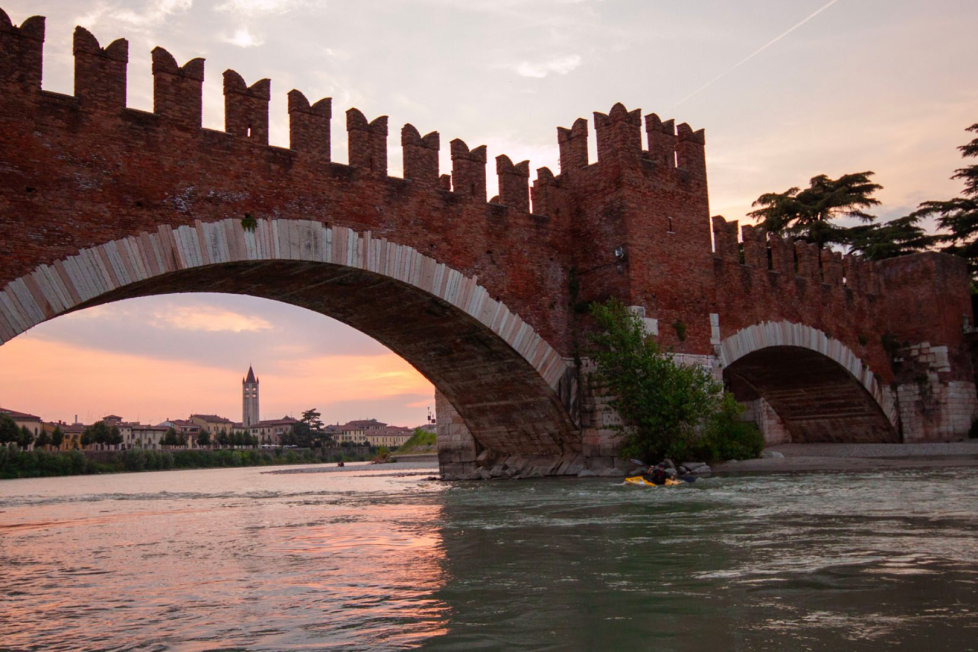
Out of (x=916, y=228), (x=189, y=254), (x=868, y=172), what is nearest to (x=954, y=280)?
(x=916, y=228)

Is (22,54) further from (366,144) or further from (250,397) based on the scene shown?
(250,397)

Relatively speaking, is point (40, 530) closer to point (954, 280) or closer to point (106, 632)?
point (106, 632)

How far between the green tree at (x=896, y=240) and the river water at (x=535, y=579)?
2372 centimetres

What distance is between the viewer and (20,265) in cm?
1044

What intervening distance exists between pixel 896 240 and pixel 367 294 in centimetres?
2473

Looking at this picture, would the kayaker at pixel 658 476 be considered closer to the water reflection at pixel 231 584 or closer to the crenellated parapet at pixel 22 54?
the water reflection at pixel 231 584

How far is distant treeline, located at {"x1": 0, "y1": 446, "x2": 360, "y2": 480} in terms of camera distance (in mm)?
55156

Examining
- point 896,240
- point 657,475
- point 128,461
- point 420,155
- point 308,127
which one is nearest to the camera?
point 308,127

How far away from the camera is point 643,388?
15.8 meters

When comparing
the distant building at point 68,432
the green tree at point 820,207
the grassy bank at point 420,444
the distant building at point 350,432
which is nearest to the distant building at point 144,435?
the distant building at point 68,432

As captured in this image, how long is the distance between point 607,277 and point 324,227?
19.0 feet

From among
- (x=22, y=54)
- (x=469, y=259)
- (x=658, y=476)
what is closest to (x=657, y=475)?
(x=658, y=476)

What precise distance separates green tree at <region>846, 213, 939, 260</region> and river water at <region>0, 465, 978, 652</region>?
934 inches

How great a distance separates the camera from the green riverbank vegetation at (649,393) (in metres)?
15.7
